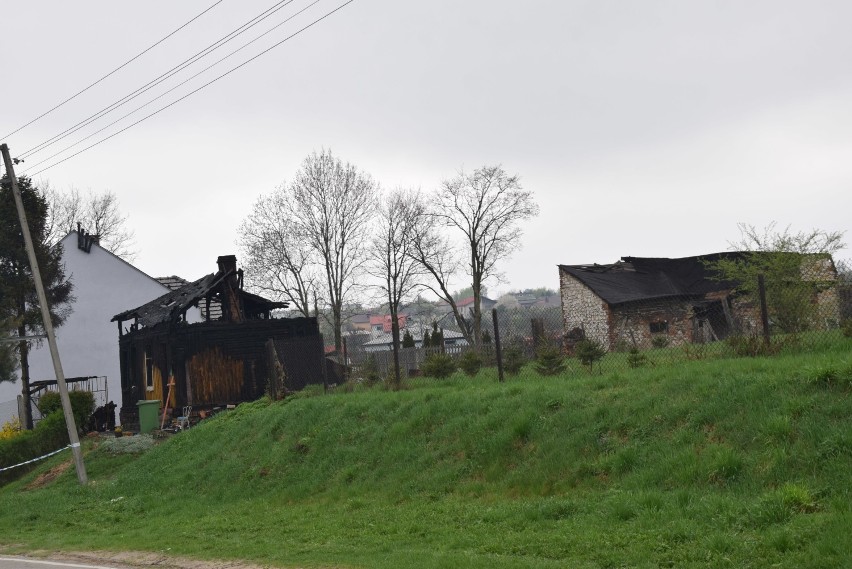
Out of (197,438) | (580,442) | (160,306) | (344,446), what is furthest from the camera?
(160,306)

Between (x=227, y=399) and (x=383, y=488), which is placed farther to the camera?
(x=227, y=399)

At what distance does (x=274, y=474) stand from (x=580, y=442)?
23.6 ft

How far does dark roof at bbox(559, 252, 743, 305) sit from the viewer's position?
3981cm

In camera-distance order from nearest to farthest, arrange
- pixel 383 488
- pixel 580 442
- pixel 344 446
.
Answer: pixel 580 442, pixel 383 488, pixel 344 446

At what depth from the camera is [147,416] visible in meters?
28.8

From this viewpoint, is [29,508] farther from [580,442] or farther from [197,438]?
[580,442]

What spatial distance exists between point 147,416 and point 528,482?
805 inches

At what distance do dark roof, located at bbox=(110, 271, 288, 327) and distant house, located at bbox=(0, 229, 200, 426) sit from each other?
12595mm

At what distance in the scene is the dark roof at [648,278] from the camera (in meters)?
39.8

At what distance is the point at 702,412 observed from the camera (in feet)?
35.8

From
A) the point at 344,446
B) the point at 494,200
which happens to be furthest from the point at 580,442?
the point at 494,200

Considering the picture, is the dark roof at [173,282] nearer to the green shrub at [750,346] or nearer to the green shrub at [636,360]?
the green shrub at [636,360]

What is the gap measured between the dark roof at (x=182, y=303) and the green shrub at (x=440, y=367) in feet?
48.8

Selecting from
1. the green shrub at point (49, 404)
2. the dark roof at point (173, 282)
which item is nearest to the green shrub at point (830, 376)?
the green shrub at point (49, 404)
